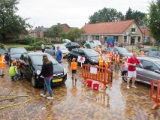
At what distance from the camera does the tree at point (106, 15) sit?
99312 mm

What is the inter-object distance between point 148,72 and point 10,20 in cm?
4645

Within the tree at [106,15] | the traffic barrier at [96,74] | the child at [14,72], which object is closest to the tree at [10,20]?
the child at [14,72]

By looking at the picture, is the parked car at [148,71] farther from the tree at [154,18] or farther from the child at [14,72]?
the tree at [154,18]

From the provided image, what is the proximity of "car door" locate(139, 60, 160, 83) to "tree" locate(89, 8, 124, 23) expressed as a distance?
93035 mm

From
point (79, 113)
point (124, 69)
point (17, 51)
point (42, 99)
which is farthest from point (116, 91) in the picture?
point (17, 51)

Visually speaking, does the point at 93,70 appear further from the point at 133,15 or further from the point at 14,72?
the point at 133,15

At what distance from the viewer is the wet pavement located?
18.6 ft

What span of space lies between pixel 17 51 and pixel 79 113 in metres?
10.7

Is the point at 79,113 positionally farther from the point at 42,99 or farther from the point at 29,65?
the point at 29,65

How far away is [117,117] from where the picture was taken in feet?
18.3

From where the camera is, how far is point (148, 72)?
845 centimetres

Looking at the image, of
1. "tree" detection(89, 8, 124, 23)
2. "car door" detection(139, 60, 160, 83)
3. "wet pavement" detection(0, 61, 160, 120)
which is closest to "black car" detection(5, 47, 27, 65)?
"wet pavement" detection(0, 61, 160, 120)

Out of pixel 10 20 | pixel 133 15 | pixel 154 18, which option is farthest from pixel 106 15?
pixel 154 18

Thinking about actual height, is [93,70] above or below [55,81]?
above
